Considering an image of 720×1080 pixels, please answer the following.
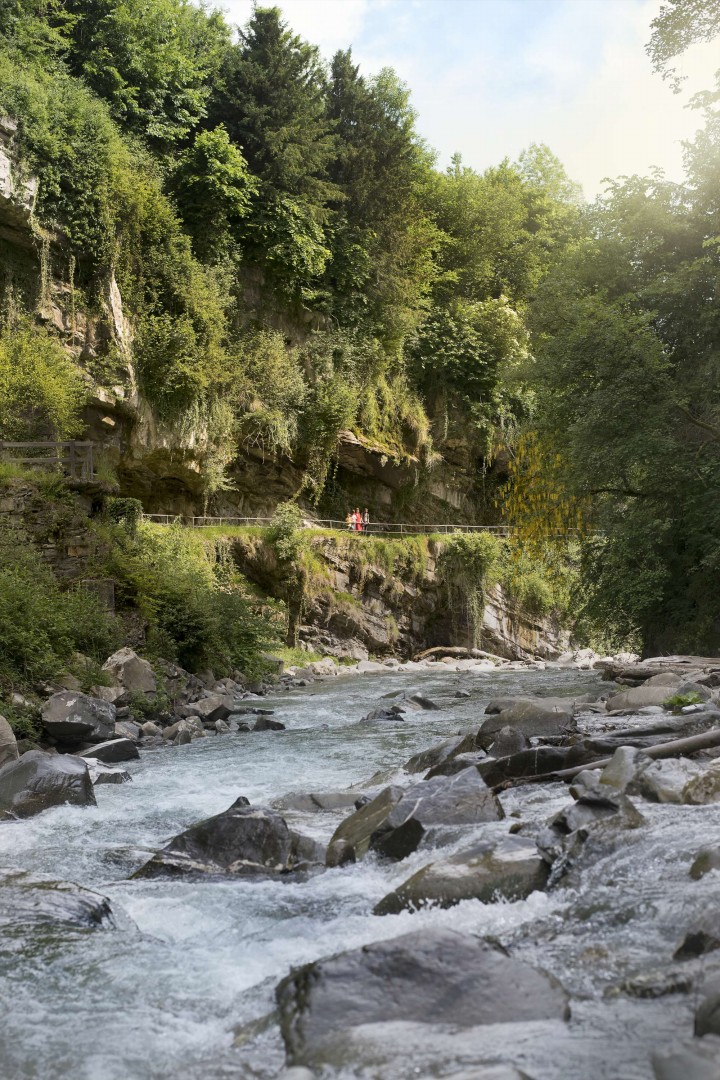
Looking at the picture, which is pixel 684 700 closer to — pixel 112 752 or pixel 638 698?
pixel 638 698

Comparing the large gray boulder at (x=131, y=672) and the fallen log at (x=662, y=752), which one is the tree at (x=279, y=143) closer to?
the large gray boulder at (x=131, y=672)

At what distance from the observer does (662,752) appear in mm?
6520

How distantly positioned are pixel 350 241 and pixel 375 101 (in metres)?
7.28

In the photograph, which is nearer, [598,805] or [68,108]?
[598,805]

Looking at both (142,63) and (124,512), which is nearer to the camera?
(124,512)

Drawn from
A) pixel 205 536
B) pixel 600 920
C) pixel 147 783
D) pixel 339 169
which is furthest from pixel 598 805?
pixel 339 169

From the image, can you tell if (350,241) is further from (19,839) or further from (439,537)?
(19,839)

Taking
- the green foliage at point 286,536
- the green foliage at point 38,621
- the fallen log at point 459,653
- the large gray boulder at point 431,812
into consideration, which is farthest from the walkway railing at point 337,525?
the large gray boulder at point 431,812

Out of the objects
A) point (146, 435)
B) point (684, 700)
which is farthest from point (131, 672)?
point (146, 435)

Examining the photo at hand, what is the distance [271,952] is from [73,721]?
7127mm

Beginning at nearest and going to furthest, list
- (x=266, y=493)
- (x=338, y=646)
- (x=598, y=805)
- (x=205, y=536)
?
(x=598, y=805) < (x=205, y=536) < (x=338, y=646) < (x=266, y=493)

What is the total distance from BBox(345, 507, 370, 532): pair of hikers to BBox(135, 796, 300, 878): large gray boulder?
25435 mm

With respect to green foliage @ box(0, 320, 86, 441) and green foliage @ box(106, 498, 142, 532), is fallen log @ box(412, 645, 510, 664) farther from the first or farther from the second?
green foliage @ box(0, 320, 86, 441)

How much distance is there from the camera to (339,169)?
33.4 m
